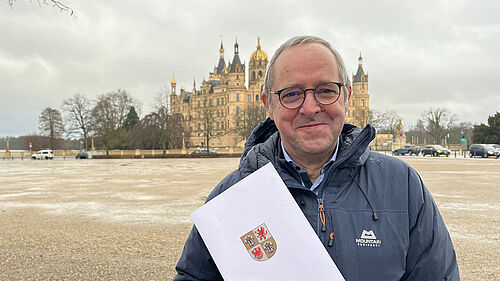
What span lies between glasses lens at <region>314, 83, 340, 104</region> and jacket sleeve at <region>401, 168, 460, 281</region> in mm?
555

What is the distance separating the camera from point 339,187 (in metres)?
1.74

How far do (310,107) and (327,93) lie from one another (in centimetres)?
12

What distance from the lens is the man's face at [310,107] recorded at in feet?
5.73

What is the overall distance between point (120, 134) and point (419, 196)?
6224 centimetres

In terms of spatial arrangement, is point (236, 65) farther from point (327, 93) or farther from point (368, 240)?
point (368, 240)

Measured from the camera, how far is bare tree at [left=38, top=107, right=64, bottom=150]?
69312 millimetres

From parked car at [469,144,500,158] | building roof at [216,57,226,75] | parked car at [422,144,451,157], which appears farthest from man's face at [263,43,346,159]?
building roof at [216,57,226,75]

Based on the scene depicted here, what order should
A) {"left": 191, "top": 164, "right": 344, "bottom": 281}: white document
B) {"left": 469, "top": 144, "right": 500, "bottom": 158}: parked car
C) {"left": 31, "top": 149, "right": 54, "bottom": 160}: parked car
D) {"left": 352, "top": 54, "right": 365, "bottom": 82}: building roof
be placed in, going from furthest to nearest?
{"left": 352, "top": 54, "right": 365, "bottom": 82}: building roof < {"left": 31, "top": 149, "right": 54, "bottom": 160}: parked car < {"left": 469, "top": 144, "right": 500, "bottom": 158}: parked car < {"left": 191, "top": 164, "right": 344, "bottom": 281}: white document

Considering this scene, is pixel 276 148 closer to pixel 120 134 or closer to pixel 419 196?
pixel 419 196

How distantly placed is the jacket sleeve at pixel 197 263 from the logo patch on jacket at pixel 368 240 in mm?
672

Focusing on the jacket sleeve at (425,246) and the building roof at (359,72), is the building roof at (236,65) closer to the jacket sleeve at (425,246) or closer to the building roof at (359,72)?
the building roof at (359,72)

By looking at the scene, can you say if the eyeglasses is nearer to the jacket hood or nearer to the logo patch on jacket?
the jacket hood

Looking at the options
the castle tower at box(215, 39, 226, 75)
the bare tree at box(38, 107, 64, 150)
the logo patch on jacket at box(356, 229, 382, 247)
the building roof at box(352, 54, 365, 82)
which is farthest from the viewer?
the castle tower at box(215, 39, 226, 75)

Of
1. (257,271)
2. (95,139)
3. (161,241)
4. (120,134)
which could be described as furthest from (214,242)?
(95,139)
